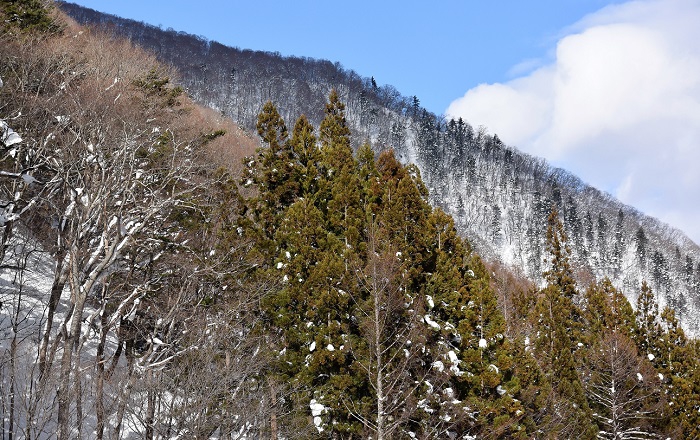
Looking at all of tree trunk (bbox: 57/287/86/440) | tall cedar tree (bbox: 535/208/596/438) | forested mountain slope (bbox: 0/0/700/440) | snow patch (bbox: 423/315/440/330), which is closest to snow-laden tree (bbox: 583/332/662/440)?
tall cedar tree (bbox: 535/208/596/438)

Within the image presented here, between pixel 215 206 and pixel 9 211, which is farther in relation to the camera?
pixel 215 206

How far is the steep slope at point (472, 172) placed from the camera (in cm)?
12750

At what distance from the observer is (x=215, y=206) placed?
1681 cm

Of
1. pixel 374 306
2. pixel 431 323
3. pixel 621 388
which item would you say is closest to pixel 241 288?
pixel 374 306

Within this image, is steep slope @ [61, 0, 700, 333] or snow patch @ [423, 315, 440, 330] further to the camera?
steep slope @ [61, 0, 700, 333]

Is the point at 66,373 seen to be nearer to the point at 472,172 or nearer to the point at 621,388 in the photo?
the point at 621,388

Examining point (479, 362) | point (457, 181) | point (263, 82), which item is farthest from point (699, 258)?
point (479, 362)

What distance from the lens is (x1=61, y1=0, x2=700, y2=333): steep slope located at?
5020 inches

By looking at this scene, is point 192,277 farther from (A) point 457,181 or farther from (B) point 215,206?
(A) point 457,181

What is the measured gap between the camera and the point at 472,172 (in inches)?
6112

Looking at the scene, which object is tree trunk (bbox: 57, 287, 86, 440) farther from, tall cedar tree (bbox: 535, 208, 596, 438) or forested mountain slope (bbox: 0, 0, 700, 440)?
tall cedar tree (bbox: 535, 208, 596, 438)

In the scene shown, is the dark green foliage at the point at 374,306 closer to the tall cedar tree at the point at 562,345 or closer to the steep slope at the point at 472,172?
the tall cedar tree at the point at 562,345

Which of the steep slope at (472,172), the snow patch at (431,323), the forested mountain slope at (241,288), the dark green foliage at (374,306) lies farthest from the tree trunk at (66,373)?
the steep slope at (472,172)

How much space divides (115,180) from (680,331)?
26.3 m
